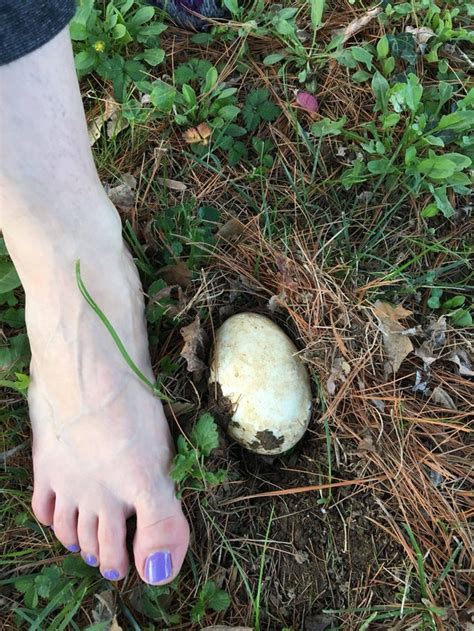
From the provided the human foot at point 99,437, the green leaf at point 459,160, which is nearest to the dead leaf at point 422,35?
the green leaf at point 459,160

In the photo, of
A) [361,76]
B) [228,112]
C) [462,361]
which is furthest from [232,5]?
[462,361]

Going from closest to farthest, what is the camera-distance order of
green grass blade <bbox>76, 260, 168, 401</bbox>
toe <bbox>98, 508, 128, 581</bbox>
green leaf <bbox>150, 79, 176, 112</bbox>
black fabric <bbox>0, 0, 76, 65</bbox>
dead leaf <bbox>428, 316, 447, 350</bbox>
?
black fabric <bbox>0, 0, 76, 65</bbox>, green grass blade <bbox>76, 260, 168, 401</bbox>, toe <bbox>98, 508, 128, 581</bbox>, dead leaf <bbox>428, 316, 447, 350</bbox>, green leaf <bbox>150, 79, 176, 112</bbox>

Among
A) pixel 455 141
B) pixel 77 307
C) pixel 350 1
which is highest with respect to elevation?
pixel 350 1

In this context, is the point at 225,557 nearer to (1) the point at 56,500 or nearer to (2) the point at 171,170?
(1) the point at 56,500

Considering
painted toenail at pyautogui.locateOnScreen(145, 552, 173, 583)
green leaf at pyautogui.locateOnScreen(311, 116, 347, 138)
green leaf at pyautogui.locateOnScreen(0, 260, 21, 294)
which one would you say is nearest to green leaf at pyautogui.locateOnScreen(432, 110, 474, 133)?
green leaf at pyautogui.locateOnScreen(311, 116, 347, 138)

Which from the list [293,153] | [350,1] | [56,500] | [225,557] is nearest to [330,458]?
[225,557]

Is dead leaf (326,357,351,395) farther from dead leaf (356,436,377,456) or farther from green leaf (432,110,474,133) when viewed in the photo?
green leaf (432,110,474,133)

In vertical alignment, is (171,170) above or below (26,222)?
→ below
